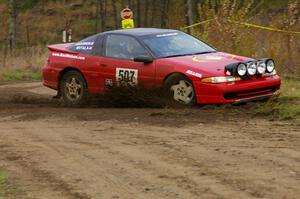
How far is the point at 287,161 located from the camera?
23.0 ft

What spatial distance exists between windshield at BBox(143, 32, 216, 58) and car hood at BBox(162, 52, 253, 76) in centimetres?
30

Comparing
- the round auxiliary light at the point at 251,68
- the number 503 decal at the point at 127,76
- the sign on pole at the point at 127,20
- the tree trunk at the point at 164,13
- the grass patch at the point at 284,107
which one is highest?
the tree trunk at the point at 164,13

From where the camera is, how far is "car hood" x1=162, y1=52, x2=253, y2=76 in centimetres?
1095

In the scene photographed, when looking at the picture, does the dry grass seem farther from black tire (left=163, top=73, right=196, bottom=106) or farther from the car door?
black tire (left=163, top=73, right=196, bottom=106)

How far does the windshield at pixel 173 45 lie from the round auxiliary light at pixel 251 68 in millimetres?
1220

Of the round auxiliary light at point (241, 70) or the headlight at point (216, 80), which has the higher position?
the round auxiliary light at point (241, 70)

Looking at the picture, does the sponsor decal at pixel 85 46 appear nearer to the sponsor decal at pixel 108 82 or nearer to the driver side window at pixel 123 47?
the driver side window at pixel 123 47

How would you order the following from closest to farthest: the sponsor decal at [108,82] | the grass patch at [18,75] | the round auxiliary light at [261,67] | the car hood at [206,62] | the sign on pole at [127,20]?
the car hood at [206,62] → the round auxiliary light at [261,67] → the sponsor decal at [108,82] → the sign on pole at [127,20] → the grass patch at [18,75]

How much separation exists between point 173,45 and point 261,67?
5.51 ft

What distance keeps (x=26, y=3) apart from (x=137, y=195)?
36578 millimetres

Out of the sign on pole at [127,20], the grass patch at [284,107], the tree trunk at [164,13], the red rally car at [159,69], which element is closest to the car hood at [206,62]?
the red rally car at [159,69]

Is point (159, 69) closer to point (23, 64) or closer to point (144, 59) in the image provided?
point (144, 59)

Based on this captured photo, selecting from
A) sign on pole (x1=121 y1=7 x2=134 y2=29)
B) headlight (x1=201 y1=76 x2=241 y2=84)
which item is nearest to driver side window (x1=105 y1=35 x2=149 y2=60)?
headlight (x1=201 y1=76 x2=241 y2=84)

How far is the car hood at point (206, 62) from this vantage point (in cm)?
1095
